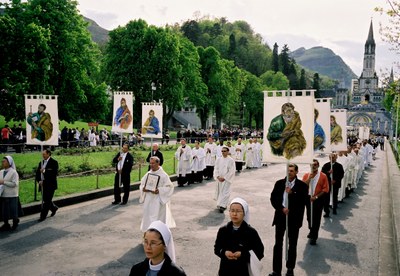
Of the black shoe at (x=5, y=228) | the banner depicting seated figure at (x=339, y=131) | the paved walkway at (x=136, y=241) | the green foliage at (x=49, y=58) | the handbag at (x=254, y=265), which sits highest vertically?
the green foliage at (x=49, y=58)

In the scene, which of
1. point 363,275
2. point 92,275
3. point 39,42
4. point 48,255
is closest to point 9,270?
point 48,255

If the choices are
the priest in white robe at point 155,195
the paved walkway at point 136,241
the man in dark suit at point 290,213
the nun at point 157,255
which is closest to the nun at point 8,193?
the paved walkway at point 136,241

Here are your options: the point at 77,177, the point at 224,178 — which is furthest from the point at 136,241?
the point at 77,177

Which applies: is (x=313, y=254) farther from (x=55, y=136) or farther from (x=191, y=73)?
(x=191, y=73)

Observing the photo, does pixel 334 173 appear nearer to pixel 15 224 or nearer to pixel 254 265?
pixel 254 265

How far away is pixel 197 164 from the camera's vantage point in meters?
19.4

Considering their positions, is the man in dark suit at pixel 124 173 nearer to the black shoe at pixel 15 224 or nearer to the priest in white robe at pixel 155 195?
the black shoe at pixel 15 224

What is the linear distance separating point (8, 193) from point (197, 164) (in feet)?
34.7

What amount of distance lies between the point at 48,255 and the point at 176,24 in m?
114

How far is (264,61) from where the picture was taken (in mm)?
126312

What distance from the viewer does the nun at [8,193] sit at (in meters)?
9.70

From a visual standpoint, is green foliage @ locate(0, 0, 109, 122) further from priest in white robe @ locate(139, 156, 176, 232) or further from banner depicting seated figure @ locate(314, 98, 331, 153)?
banner depicting seated figure @ locate(314, 98, 331, 153)

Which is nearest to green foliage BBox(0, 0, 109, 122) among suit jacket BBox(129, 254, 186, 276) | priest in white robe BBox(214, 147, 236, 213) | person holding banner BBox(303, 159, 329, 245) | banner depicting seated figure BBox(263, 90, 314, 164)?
priest in white robe BBox(214, 147, 236, 213)

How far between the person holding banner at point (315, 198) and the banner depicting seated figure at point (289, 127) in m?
1.53
